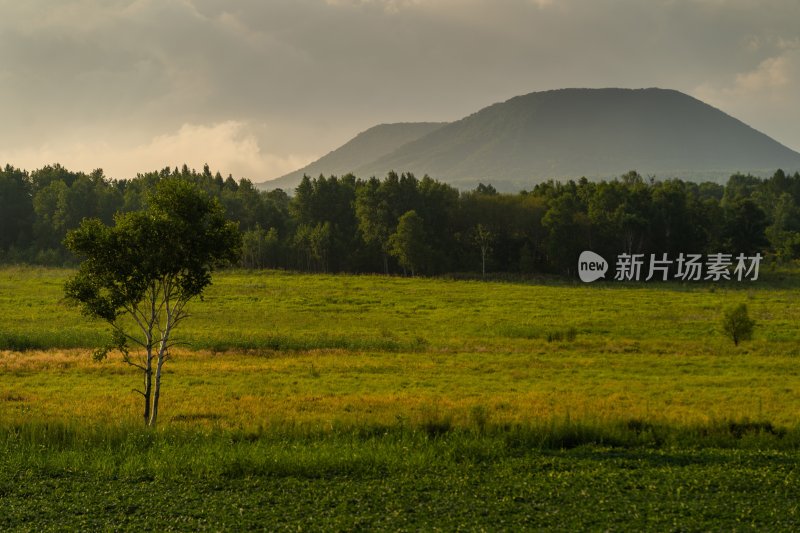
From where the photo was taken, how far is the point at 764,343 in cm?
4697

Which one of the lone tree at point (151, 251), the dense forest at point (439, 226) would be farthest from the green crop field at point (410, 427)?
the dense forest at point (439, 226)

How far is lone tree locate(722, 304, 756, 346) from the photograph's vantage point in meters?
46.3

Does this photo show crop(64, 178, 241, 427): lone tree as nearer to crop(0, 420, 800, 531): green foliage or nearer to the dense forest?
crop(0, 420, 800, 531): green foliage

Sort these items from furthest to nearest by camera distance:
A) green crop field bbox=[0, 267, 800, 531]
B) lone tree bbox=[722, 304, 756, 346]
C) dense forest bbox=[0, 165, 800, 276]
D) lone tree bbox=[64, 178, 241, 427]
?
dense forest bbox=[0, 165, 800, 276]
lone tree bbox=[722, 304, 756, 346]
lone tree bbox=[64, 178, 241, 427]
green crop field bbox=[0, 267, 800, 531]

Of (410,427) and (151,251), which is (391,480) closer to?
(410,427)

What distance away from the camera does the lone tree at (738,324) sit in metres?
46.3

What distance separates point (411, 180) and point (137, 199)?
67.8 metres

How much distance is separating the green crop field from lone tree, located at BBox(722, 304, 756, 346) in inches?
51.2

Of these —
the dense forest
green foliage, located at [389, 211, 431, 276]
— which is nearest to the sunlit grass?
green foliage, located at [389, 211, 431, 276]

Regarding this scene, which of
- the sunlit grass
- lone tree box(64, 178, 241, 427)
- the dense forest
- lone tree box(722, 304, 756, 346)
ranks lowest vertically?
the sunlit grass

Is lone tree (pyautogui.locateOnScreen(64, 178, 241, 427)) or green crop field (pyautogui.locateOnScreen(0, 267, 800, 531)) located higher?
lone tree (pyautogui.locateOnScreen(64, 178, 241, 427))

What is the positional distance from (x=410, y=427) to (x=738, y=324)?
35338 millimetres

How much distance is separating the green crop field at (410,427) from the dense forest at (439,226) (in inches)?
2654

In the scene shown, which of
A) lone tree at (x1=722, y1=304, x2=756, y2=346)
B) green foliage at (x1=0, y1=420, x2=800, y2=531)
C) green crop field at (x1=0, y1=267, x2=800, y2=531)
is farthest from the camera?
lone tree at (x1=722, y1=304, x2=756, y2=346)
